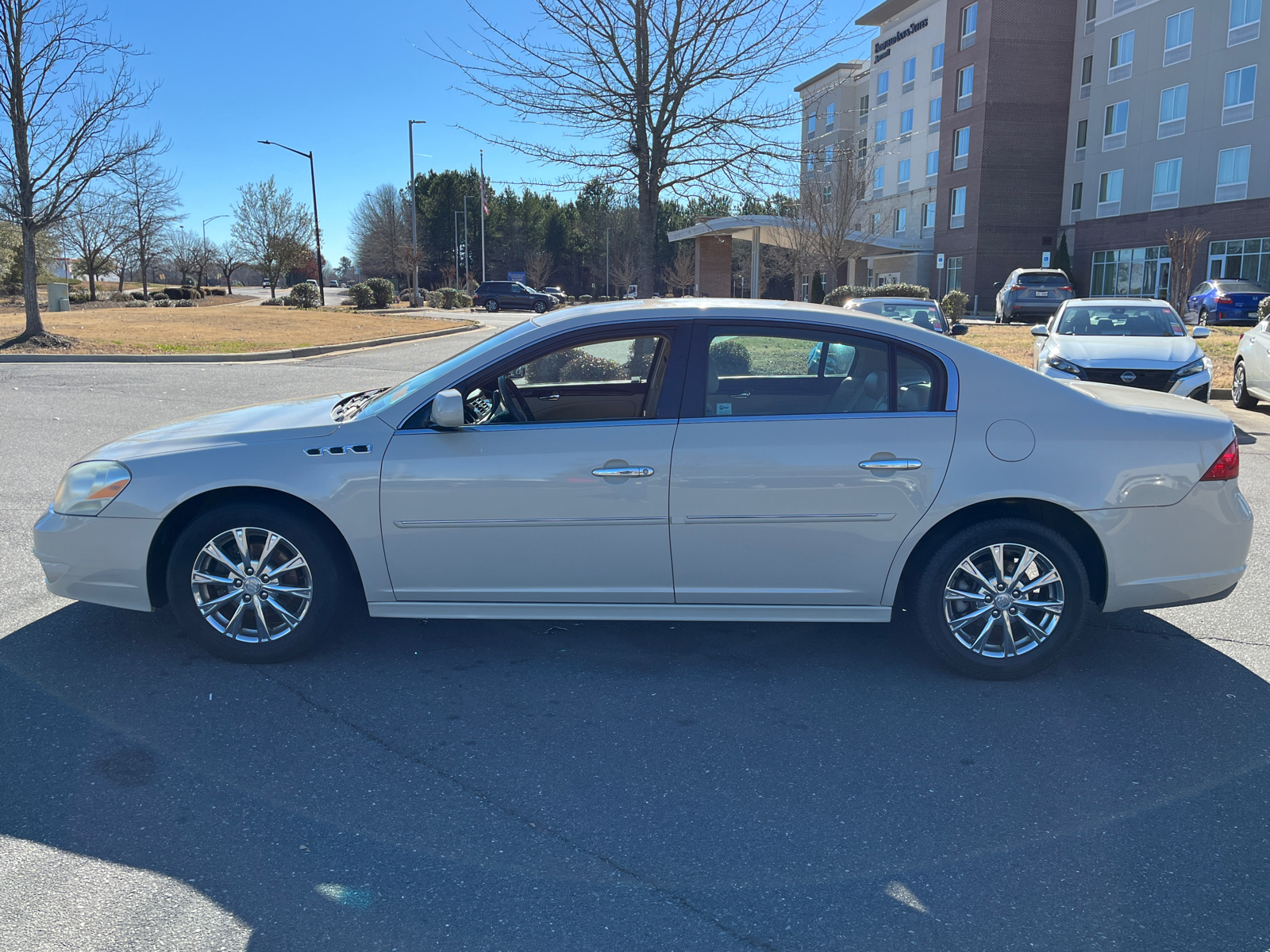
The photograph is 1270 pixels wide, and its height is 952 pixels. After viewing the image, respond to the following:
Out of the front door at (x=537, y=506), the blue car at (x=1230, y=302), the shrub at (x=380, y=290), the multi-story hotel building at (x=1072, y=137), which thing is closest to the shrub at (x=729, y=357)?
the front door at (x=537, y=506)

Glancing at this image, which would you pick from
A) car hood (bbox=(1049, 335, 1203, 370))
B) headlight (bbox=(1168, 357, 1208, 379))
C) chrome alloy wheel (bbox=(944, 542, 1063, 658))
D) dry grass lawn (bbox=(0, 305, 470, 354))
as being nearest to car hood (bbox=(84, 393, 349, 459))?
chrome alloy wheel (bbox=(944, 542, 1063, 658))

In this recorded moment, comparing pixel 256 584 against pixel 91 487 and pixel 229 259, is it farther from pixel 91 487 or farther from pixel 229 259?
pixel 229 259

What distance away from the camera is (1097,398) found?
435cm

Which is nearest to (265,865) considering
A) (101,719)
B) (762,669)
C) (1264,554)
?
(101,719)

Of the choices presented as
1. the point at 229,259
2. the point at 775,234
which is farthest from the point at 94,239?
the point at 775,234

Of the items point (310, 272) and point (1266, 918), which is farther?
point (310, 272)

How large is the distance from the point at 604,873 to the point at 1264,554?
17.2 feet

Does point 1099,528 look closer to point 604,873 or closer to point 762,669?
point 762,669

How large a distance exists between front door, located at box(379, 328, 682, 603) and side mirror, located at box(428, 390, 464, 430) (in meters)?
0.11

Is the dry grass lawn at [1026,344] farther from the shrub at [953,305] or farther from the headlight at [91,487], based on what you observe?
the headlight at [91,487]

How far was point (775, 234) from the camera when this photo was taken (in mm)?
37906

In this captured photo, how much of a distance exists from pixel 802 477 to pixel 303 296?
46735 mm

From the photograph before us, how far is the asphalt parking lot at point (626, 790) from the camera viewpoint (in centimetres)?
269

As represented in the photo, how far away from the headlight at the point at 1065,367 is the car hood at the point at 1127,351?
0.19ft
